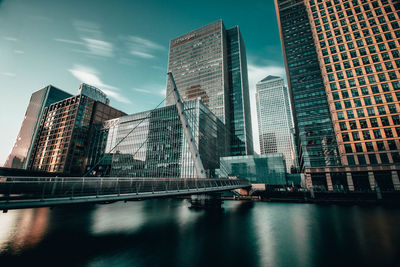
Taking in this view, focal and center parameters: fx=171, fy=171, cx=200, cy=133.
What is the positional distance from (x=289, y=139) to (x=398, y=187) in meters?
137

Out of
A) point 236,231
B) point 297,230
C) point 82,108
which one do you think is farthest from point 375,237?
point 82,108

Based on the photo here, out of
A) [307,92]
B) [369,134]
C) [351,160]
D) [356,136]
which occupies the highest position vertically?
[307,92]

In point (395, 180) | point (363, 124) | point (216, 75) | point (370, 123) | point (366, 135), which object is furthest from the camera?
point (216, 75)

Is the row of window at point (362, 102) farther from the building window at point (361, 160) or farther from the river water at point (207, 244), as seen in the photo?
the river water at point (207, 244)

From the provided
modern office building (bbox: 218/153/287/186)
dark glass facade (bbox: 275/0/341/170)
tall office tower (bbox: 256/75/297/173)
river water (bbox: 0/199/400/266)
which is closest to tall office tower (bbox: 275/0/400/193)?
dark glass facade (bbox: 275/0/341/170)

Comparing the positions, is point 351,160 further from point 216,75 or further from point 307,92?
point 216,75

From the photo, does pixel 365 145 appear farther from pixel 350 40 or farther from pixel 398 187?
pixel 350 40

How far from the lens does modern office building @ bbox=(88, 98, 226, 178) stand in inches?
2623

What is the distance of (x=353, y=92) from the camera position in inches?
2147

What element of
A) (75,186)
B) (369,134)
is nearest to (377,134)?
(369,134)

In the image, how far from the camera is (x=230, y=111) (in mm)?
116062

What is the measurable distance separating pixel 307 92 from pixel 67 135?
4639 inches

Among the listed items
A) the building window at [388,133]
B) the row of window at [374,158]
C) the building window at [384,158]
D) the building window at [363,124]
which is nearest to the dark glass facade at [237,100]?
the row of window at [374,158]

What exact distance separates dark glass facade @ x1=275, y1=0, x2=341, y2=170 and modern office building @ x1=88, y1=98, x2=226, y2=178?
35819 mm
